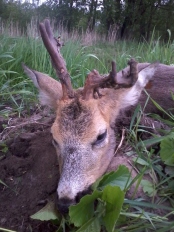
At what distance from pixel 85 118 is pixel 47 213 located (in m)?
0.77

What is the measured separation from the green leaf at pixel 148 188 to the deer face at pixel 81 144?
0.35 meters

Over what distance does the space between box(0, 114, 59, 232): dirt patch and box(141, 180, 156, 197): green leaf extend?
66 cm

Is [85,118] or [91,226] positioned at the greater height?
Answer: [85,118]

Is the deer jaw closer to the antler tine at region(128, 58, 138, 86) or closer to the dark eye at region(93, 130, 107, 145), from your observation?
the dark eye at region(93, 130, 107, 145)

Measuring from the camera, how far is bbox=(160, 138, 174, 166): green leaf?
281cm

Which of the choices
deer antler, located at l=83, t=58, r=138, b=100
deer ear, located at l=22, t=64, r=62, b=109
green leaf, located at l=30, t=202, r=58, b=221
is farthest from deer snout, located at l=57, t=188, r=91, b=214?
deer ear, located at l=22, t=64, r=62, b=109

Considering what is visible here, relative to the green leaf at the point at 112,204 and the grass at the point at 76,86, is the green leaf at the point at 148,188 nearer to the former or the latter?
the grass at the point at 76,86

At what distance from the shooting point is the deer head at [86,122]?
265cm

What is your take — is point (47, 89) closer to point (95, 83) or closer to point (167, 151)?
point (95, 83)

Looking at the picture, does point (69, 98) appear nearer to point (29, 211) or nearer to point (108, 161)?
point (108, 161)

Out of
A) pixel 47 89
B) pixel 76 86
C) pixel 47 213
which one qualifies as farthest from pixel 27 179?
pixel 76 86

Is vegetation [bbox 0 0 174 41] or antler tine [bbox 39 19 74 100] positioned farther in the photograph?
vegetation [bbox 0 0 174 41]

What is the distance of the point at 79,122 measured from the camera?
290 cm

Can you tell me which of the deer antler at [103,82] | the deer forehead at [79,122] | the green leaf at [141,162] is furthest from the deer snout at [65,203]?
the deer antler at [103,82]
